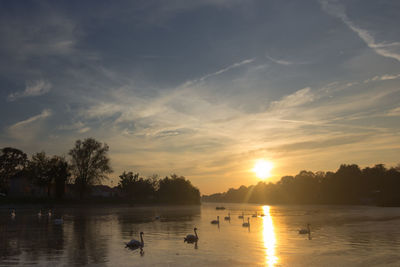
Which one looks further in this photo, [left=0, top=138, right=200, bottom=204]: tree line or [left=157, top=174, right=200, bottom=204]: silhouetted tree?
[left=157, top=174, right=200, bottom=204]: silhouetted tree

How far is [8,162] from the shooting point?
109938 mm

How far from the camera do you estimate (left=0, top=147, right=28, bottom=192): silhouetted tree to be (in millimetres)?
108188

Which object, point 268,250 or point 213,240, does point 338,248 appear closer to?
point 268,250

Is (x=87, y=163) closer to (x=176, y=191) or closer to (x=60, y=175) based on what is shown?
(x=60, y=175)

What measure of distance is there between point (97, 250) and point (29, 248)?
5249 mm

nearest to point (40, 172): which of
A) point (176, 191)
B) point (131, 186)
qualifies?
point (131, 186)

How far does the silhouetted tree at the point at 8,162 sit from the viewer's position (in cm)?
10819

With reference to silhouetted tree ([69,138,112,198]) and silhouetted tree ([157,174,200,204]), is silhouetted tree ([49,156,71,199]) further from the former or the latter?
silhouetted tree ([157,174,200,204])

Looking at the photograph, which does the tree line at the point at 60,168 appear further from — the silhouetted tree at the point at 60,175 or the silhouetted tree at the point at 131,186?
the silhouetted tree at the point at 131,186

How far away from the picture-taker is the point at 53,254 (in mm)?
24016

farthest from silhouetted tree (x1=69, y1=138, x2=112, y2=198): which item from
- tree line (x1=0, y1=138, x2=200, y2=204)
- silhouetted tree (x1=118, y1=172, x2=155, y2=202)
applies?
silhouetted tree (x1=118, y1=172, x2=155, y2=202)

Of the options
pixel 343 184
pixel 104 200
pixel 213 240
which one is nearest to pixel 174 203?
pixel 104 200

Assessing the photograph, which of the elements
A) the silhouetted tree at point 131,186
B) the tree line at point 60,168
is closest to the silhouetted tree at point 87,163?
the tree line at point 60,168

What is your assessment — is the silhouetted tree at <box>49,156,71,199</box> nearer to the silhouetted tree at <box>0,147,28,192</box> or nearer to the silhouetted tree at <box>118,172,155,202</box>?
the silhouetted tree at <box>0,147,28,192</box>
